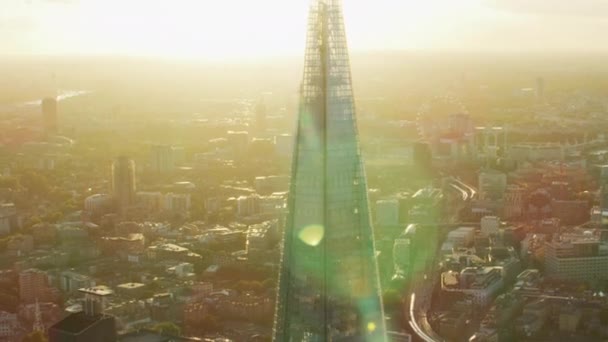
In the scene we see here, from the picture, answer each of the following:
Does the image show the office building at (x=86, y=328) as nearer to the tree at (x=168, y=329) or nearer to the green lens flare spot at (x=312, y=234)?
the tree at (x=168, y=329)

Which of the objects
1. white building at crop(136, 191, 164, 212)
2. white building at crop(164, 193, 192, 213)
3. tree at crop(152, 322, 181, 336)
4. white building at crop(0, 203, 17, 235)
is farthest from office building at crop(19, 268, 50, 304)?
white building at crop(164, 193, 192, 213)

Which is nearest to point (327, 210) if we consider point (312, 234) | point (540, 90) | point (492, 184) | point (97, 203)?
point (312, 234)

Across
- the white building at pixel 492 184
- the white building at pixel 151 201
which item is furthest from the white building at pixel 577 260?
the white building at pixel 151 201

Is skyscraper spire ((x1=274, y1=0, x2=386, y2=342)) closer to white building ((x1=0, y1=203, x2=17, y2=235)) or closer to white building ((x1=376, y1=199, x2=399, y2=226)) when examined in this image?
white building ((x1=376, y1=199, x2=399, y2=226))

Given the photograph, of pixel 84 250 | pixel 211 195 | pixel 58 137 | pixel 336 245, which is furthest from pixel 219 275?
pixel 58 137

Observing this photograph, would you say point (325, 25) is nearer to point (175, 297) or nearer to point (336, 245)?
point (336, 245)
